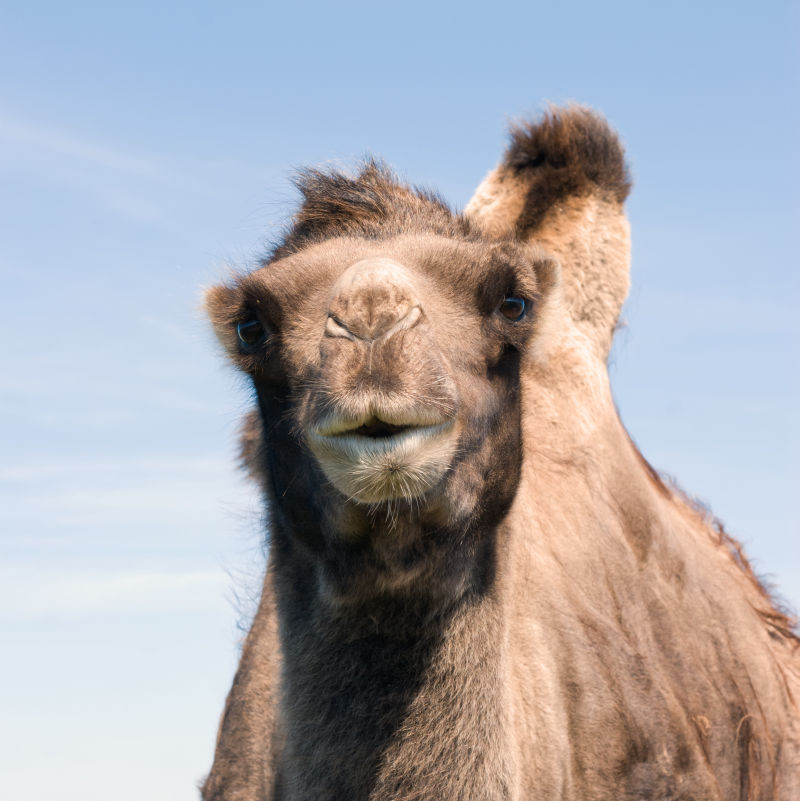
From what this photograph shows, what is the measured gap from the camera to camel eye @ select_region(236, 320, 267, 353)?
387cm

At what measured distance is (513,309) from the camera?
3.94 m

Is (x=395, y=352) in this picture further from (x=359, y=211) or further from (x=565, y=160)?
(x=565, y=160)

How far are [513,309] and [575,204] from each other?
215 cm

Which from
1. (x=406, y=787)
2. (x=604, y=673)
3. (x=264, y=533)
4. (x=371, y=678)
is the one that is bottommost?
(x=406, y=787)

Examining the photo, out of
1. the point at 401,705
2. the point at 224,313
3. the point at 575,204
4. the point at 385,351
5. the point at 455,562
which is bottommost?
the point at 401,705

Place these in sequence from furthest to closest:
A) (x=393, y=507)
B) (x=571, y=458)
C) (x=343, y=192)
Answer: (x=571, y=458), (x=343, y=192), (x=393, y=507)

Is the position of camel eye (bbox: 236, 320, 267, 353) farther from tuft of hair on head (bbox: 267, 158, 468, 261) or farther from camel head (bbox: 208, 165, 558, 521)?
tuft of hair on head (bbox: 267, 158, 468, 261)

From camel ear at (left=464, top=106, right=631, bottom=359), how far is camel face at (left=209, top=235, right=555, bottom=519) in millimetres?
1473

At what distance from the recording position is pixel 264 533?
4555 millimetres

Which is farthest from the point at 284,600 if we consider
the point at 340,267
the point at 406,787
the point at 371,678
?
the point at 340,267

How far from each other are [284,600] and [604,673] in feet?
4.57

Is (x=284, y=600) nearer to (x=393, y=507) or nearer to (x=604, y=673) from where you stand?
(x=393, y=507)

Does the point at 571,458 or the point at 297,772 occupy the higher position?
the point at 571,458

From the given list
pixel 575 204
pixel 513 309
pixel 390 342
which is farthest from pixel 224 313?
pixel 575 204
